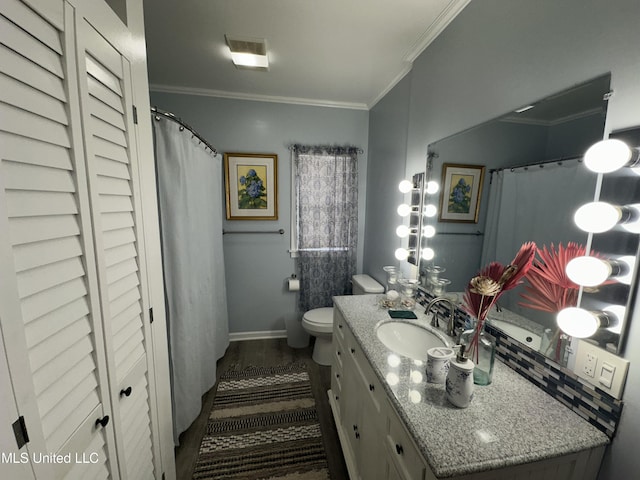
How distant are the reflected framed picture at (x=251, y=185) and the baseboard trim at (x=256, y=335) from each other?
1.25 m

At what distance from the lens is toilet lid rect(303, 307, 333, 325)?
7.69 feet

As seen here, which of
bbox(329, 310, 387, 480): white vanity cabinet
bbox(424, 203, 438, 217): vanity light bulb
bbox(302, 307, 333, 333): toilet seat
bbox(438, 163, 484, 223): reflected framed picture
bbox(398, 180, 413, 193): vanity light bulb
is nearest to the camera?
bbox(329, 310, 387, 480): white vanity cabinet

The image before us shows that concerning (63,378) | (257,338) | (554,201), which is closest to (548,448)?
(554,201)

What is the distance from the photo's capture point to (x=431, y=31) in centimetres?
152

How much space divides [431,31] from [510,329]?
1649 millimetres

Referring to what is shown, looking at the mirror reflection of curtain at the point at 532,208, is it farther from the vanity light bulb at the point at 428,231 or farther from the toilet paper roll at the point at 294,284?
the toilet paper roll at the point at 294,284

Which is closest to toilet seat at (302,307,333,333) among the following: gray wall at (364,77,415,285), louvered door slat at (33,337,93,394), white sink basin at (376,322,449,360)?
gray wall at (364,77,415,285)

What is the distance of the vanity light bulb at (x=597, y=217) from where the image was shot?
0.72m

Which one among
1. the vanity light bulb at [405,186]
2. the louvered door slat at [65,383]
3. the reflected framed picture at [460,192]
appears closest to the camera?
the louvered door slat at [65,383]

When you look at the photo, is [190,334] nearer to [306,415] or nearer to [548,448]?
[306,415]

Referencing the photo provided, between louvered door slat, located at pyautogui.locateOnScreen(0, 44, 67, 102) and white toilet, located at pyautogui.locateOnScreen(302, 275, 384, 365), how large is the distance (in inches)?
82.8

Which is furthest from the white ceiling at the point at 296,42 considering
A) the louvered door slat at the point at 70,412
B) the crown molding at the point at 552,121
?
the louvered door slat at the point at 70,412

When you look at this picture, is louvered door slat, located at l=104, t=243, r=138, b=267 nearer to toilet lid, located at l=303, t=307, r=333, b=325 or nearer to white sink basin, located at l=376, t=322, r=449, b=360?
white sink basin, located at l=376, t=322, r=449, b=360

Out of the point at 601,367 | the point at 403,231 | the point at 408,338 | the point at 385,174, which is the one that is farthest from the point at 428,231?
the point at 601,367
